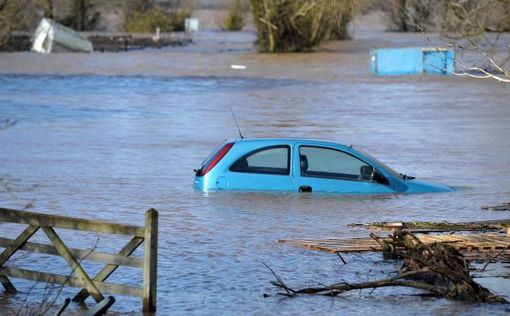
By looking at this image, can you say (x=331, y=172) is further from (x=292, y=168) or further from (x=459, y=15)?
(x=459, y=15)

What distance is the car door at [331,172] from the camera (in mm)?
18359

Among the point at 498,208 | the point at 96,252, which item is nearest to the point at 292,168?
the point at 498,208

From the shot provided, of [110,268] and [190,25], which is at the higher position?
[110,268]

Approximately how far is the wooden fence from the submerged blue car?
23.9 ft

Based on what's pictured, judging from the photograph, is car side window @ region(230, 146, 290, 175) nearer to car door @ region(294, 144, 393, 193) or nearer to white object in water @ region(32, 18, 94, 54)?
car door @ region(294, 144, 393, 193)

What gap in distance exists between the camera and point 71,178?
2214cm

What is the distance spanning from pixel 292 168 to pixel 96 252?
7847 mm

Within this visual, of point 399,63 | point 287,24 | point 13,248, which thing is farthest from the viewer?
point 287,24

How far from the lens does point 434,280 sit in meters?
12.0

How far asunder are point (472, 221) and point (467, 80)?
114ft

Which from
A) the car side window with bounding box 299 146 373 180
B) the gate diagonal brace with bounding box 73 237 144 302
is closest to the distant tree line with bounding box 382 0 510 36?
the car side window with bounding box 299 146 373 180

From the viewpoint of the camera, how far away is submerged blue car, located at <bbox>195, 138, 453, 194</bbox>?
18297 millimetres

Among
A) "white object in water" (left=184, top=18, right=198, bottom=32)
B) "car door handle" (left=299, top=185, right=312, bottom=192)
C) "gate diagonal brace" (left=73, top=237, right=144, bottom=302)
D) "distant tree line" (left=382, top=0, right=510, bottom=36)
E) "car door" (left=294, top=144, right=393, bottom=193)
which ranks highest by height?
"distant tree line" (left=382, top=0, right=510, bottom=36)

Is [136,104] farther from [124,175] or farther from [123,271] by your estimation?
[123,271]
